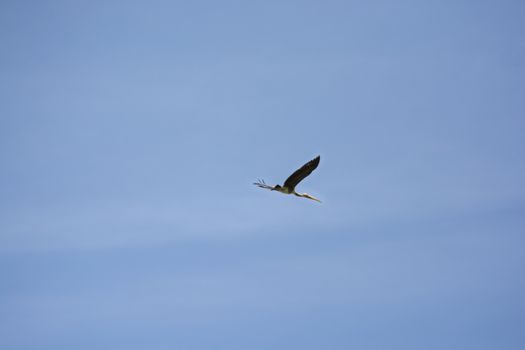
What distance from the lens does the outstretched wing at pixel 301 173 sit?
5237 centimetres

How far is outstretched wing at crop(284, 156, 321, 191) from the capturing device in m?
52.4

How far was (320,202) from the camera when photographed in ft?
184

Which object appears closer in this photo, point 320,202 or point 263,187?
point 263,187

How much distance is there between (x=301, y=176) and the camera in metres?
53.4

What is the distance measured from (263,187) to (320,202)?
5.94 m

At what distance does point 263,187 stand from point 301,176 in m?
3.00

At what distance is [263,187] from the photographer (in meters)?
51.8

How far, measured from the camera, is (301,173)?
5303 centimetres

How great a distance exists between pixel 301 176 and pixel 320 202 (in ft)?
11.8
